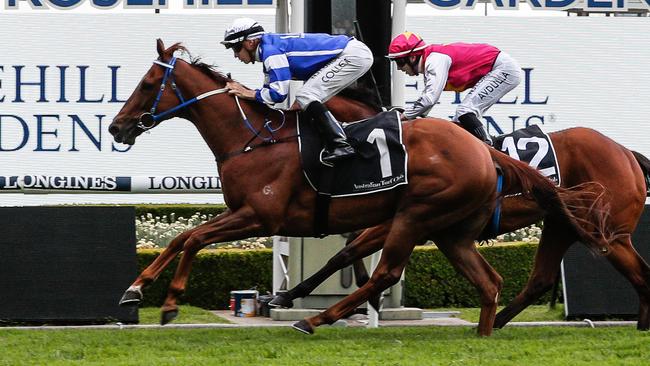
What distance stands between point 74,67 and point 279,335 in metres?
6.07

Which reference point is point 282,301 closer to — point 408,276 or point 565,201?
point 565,201

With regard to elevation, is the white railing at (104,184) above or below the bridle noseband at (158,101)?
below

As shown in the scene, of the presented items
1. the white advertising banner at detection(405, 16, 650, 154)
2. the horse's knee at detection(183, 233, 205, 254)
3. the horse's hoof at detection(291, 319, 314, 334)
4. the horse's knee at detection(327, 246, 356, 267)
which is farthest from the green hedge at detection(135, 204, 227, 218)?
the horse's knee at detection(183, 233, 205, 254)

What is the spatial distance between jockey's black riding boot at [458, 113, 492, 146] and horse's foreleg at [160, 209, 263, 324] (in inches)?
61.7

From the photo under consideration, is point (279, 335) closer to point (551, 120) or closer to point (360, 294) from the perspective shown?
point (360, 294)

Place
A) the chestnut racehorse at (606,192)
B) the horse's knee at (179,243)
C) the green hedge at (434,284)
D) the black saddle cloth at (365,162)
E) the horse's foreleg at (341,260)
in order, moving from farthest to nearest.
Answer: the green hedge at (434,284) → the chestnut racehorse at (606,192) → the horse's foreleg at (341,260) → the black saddle cloth at (365,162) → the horse's knee at (179,243)

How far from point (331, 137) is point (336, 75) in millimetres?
489

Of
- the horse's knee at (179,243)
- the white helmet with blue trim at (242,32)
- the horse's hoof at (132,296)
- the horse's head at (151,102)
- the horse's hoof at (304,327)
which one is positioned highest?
the white helmet with blue trim at (242,32)

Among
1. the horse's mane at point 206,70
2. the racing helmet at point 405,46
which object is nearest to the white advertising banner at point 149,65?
the racing helmet at point 405,46

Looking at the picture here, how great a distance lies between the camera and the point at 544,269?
26.1ft

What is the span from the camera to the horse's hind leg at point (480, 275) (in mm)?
7246

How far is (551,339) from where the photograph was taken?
7145 millimetres

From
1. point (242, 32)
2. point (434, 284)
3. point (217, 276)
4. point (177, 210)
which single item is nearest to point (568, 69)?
point (434, 284)

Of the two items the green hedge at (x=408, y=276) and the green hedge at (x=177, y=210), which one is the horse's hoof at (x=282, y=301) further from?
the green hedge at (x=177, y=210)
